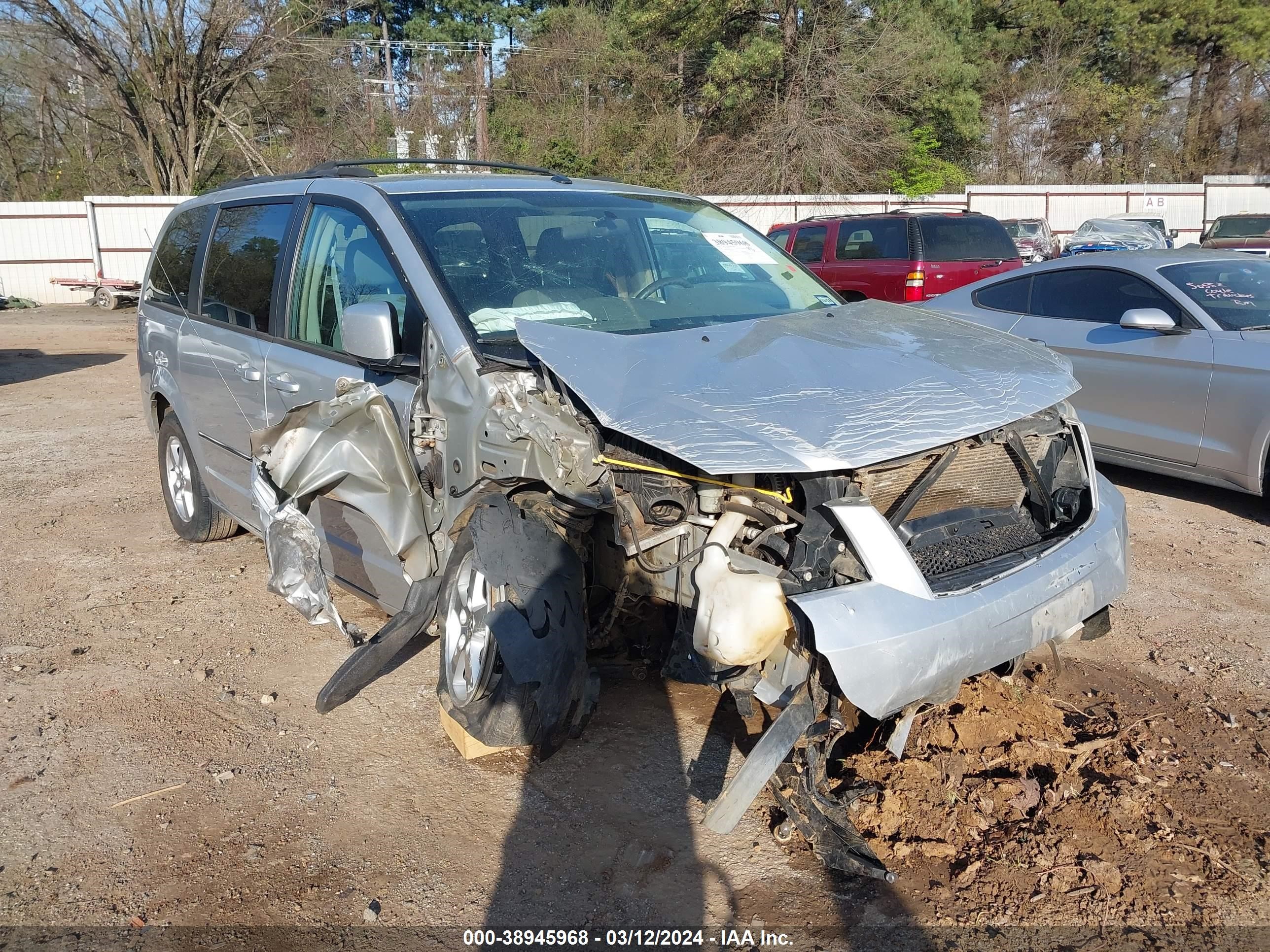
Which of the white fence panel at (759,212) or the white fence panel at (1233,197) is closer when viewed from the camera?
the white fence panel at (759,212)

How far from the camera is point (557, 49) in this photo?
35844 mm

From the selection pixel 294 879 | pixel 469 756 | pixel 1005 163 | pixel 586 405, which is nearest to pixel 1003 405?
pixel 586 405

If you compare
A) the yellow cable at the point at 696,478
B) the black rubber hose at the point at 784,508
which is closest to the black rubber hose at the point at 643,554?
the yellow cable at the point at 696,478

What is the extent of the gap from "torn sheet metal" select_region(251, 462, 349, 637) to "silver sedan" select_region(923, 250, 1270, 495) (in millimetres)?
4726

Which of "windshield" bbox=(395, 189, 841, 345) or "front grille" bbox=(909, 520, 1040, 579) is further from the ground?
"windshield" bbox=(395, 189, 841, 345)

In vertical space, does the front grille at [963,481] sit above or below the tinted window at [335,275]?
below

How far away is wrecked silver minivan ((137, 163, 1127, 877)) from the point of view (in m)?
2.76

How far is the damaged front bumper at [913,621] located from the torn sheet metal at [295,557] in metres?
2.07

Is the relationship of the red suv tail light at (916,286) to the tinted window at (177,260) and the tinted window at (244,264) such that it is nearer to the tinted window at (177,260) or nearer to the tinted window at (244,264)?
the tinted window at (177,260)

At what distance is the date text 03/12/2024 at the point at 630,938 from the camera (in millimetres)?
2590

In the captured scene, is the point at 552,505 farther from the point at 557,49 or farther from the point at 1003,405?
the point at 557,49

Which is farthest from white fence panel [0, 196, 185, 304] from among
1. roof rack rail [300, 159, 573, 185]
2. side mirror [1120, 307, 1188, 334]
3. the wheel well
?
side mirror [1120, 307, 1188, 334]

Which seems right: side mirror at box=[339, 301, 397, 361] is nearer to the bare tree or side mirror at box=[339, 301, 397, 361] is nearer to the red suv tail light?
the red suv tail light

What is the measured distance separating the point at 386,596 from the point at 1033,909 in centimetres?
240
